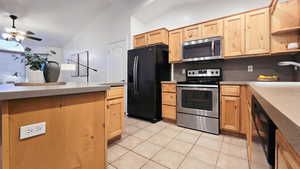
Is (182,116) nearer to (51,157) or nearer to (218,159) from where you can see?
(218,159)

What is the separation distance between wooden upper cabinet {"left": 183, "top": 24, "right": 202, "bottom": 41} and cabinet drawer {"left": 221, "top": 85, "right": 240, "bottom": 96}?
1.14m

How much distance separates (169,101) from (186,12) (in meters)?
2.23

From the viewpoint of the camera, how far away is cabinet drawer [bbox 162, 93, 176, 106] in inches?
104

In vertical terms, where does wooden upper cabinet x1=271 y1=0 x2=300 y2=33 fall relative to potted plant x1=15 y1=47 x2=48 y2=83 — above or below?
above

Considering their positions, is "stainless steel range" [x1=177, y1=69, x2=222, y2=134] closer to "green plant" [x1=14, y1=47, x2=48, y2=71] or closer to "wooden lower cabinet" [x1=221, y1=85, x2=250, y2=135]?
"wooden lower cabinet" [x1=221, y1=85, x2=250, y2=135]

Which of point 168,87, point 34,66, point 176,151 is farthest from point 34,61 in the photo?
point 168,87

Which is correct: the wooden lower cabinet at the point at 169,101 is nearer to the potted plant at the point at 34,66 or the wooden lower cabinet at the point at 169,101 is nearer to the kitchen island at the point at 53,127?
the kitchen island at the point at 53,127

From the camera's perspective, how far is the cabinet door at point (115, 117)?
1703mm

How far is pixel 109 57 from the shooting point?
4.00m

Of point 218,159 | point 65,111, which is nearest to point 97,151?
point 65,111

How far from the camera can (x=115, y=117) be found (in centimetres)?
179

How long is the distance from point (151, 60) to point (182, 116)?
136 centimetres

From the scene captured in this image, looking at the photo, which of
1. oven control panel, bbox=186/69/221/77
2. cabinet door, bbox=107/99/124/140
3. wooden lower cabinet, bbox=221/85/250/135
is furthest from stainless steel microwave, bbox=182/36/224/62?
cabinet door, bbox=107/99/124/140


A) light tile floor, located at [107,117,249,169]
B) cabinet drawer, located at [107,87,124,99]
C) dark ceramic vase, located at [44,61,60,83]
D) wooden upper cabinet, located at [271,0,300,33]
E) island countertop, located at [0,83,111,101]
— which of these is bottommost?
light tile floor, located at [107,117,249,169]
